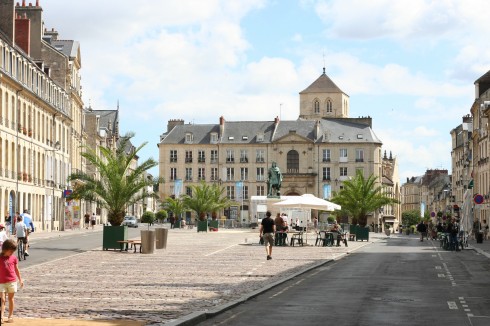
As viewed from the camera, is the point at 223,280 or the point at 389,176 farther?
the point at 389,176

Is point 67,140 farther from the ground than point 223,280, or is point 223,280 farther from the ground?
point 67,140

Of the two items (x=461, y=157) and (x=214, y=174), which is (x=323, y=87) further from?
(x=461, y=157)

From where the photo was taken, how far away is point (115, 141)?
147500mm

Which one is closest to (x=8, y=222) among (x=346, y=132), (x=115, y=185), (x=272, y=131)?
(x=115, y=185)

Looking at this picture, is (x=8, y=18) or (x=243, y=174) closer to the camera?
(x=8, y=18)

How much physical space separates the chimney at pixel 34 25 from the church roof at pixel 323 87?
89.6 m

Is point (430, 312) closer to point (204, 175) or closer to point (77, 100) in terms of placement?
point (77, 100)

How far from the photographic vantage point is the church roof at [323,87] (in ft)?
558

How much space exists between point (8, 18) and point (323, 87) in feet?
338

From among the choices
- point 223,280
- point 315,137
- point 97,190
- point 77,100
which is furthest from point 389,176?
point 223,280

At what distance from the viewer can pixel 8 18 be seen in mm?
72438

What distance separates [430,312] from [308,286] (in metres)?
6.50

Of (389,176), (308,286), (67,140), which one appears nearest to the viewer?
(308,286)

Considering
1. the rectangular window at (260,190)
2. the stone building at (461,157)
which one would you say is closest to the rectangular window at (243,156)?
the rectangular window at (260,190)
